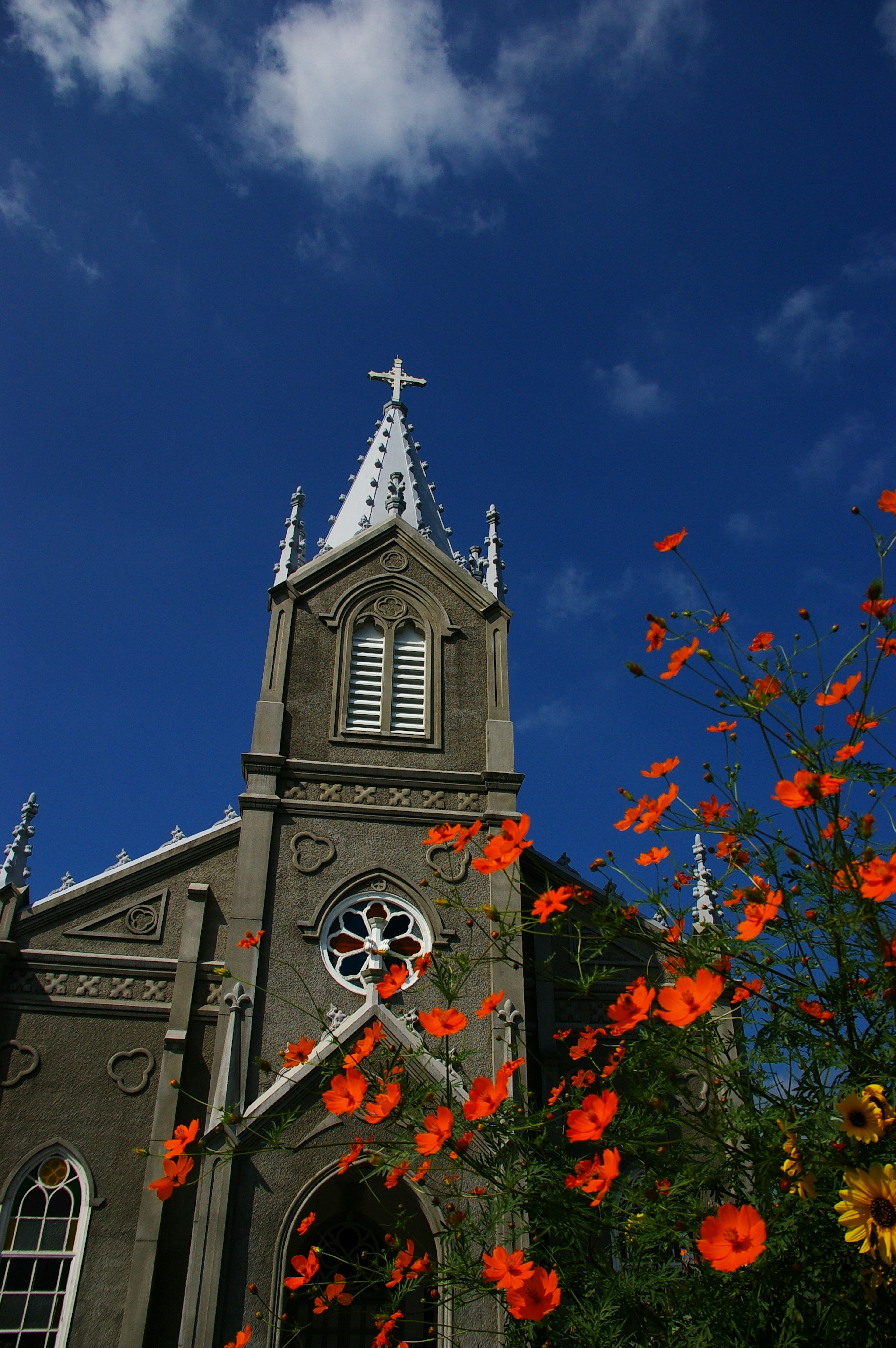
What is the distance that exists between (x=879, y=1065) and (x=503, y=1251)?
1799 mm

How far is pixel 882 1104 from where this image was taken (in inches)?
141

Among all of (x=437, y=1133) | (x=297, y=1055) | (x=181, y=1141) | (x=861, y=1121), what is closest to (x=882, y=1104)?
(x=861, y=1121)

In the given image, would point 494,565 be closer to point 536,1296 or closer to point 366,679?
point 366,679

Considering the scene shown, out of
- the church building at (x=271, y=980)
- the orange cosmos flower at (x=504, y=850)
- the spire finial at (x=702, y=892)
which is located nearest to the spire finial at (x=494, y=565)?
the church building at (x=271, y=980)

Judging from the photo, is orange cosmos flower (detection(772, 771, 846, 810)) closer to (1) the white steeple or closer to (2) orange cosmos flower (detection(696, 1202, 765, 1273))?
(2) orange cosmos flower (detection(696, 1202, 765, 1273))

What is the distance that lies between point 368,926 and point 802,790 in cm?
983

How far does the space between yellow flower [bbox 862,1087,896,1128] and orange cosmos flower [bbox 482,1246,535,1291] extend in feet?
5.26

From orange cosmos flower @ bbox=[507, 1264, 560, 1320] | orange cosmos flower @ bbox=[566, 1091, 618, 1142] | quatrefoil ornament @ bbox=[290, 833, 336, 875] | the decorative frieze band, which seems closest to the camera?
orange cosmos flower @ bbox=[507, 1264, 560, 1320]

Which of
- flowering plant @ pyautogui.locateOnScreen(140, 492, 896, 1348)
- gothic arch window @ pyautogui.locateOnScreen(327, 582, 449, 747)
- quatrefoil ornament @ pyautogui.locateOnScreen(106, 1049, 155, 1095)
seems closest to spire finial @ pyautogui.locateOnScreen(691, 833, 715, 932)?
flowering plant @ pyautogui.locateOnScreen(140, 492, 896, 1348)

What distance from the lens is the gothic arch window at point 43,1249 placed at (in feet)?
36.9

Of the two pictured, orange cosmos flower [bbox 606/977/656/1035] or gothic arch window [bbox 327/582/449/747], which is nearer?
orange cosmos flower [bbox 606/977/656/1035]

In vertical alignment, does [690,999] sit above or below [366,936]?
below

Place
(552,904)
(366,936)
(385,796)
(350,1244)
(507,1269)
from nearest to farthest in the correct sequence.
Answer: (507,1269) → (552,904) → (350,1244) → (366,936) → (385,796)

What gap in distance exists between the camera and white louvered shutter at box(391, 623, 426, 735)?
15.5 meters
